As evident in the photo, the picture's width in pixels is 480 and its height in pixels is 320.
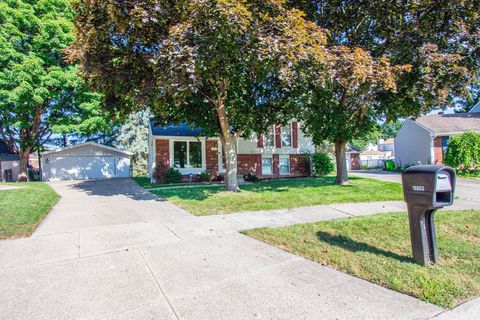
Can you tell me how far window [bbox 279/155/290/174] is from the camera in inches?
765

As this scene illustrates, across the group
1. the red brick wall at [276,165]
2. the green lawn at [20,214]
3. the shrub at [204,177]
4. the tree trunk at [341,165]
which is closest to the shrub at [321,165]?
the red brick wall at [276,165]

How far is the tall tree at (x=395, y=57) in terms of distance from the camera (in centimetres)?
946

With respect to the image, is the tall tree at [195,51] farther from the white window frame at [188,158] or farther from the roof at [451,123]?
the roof at [451,123]

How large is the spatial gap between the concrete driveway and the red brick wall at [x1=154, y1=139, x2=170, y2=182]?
10.6 m

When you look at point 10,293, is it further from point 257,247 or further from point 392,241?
point 392,241

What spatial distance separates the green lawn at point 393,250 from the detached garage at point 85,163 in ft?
67.9

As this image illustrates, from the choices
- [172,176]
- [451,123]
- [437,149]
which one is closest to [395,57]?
[172,176]

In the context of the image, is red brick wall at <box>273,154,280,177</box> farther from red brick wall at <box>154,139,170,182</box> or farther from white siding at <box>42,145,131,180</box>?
white siding at <box>42,145,131,180</box>

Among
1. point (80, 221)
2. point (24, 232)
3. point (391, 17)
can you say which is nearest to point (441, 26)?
point (391, 17)

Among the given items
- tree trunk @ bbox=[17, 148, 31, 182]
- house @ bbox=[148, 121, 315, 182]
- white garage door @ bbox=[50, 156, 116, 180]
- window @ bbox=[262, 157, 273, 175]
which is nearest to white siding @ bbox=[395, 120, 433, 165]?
house @ bbox=[148, 121, 315, 182]

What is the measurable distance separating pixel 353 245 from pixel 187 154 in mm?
13975

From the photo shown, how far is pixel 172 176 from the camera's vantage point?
1597cm

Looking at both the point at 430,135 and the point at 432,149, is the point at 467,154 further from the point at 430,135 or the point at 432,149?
the point at 430,135

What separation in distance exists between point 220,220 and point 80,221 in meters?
3.35
